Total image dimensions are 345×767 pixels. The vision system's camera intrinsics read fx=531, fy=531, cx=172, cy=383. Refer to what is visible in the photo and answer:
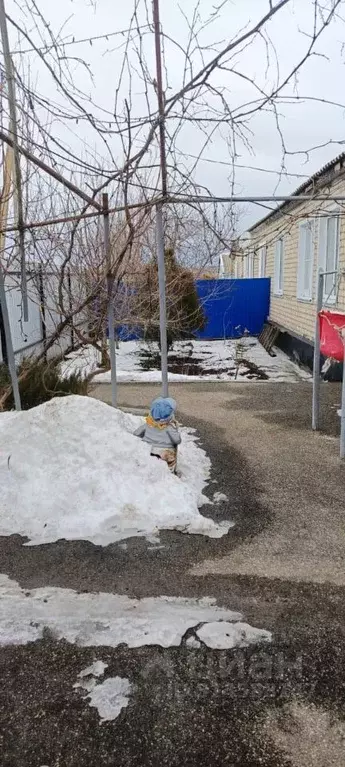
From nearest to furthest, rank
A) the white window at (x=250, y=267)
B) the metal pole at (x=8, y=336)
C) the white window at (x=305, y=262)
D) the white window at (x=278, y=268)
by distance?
the metal pole at (x=8, y=336), the white window at (x=305, y=262), the white window at (x=278, y=268), the white window at (x=250, y=267)

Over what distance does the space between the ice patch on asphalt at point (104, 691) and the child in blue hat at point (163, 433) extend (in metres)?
1.92

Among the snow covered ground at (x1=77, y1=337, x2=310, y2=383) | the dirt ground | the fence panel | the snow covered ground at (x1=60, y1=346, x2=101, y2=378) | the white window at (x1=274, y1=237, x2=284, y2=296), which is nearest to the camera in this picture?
the dirt ground

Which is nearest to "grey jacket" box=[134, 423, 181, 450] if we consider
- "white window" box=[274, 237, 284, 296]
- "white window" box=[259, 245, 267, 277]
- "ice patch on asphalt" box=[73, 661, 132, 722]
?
"ice patch on asphalt" box=[73, 661, 132, 722]

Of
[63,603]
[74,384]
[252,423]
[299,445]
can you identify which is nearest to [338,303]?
[252,423]

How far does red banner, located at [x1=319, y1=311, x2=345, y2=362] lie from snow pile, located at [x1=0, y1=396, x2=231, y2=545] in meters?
2.11

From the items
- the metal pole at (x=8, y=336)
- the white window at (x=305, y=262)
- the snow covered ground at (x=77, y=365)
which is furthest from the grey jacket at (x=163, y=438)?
the white window at (x=305, y=262)

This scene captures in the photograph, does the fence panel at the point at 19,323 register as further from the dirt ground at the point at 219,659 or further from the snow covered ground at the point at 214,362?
the dirt ground at the point at 219,659

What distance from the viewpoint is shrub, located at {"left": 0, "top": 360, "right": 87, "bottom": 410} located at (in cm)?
578

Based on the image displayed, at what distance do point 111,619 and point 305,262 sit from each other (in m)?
10.2

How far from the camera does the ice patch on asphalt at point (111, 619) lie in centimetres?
240

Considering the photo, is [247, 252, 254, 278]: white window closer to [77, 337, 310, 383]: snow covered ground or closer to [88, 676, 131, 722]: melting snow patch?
[77, 337, 310, 383]: snow covered ground

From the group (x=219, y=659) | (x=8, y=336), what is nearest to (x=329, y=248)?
(x=8, y=336)

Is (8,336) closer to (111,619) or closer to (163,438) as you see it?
(163,438)

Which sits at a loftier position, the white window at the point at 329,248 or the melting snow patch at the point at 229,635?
the white window at the point at 329,248
